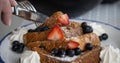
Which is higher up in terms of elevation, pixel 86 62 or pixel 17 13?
pixel 17 13

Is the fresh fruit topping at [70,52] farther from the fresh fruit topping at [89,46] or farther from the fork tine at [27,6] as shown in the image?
the fork tine at [27,6]

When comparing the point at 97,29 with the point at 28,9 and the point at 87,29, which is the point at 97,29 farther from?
the point at 28,9

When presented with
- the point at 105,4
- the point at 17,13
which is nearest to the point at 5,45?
the point at 17,13

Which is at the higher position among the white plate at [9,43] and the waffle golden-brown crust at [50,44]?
the waffle golden-brown crust at [50,44]

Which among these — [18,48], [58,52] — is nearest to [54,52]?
[58,52]

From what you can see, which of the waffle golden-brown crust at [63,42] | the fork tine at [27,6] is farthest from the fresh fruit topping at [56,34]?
the fork tine at [27,6]

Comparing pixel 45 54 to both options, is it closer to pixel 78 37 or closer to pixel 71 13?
pixel 78 37
